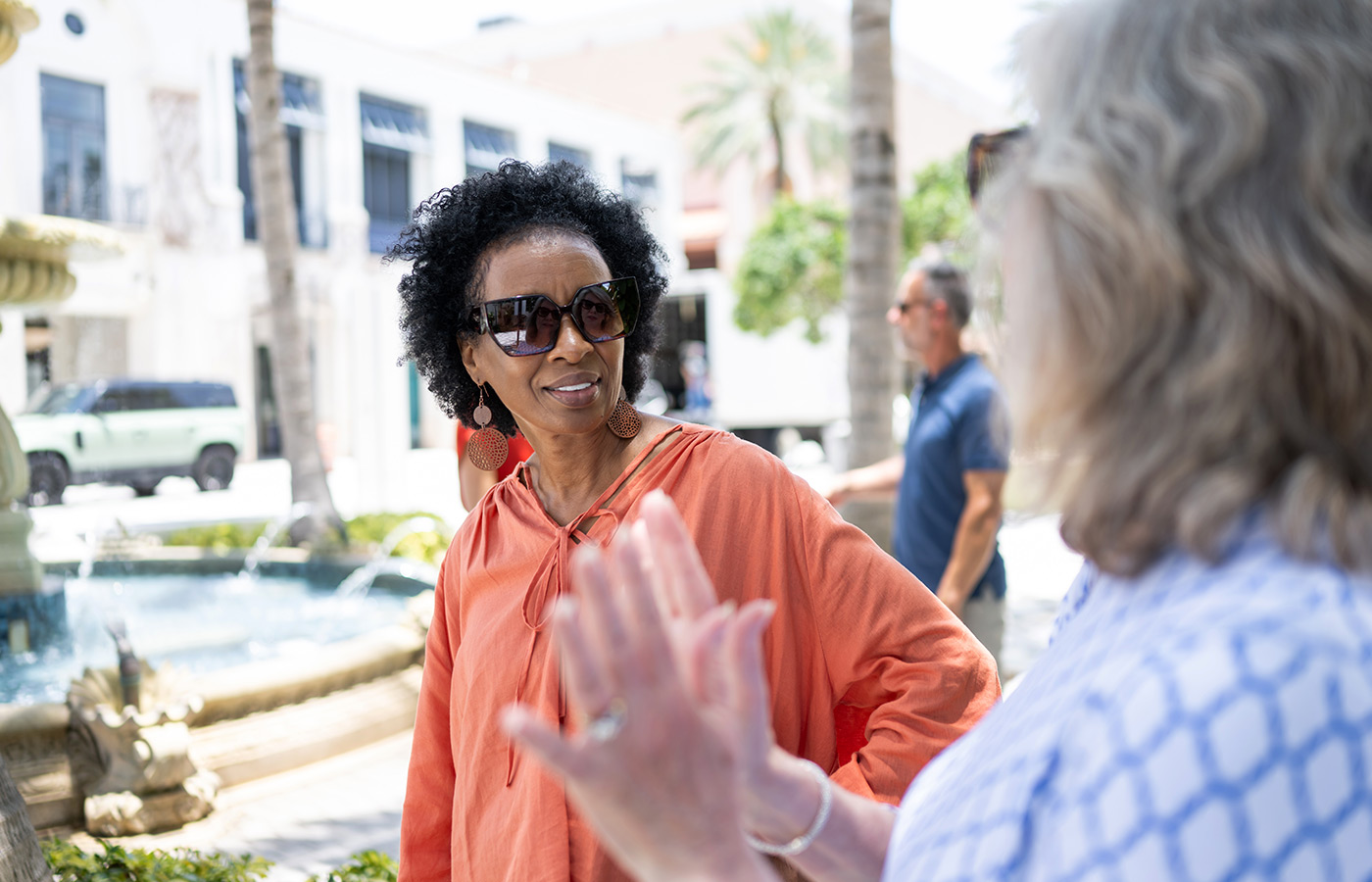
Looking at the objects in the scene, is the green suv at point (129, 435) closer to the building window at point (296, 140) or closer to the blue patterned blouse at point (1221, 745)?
the building window at point (296, 140)

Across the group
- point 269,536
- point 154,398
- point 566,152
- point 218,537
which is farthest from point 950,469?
point 566,152

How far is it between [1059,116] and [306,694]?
5.43m

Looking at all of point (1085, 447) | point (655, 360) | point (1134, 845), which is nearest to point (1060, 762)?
point (1134, 845)

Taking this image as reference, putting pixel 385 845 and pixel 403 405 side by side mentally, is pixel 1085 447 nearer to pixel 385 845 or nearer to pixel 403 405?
pixel 385 845

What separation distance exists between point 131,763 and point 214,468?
1739 centimetres

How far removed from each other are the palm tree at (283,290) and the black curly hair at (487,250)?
822 cm

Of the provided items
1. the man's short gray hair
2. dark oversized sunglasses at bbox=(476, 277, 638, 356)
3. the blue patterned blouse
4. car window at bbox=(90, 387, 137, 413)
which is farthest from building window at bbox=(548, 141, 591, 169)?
the blue patterned blouse

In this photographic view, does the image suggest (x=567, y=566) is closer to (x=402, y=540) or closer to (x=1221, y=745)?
(x=1221, y=745)

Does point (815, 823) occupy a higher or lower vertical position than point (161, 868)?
higher

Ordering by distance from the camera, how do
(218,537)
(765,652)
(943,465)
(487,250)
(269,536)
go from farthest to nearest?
(218,537) < (269,536) < (943,465) < (487,250) < (765,652)

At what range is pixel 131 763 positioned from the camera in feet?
16.0

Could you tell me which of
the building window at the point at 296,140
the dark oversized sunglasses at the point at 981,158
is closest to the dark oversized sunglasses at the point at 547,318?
the dark oversized sunglasses at the point at 981,158

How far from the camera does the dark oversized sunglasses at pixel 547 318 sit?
7.27 ft

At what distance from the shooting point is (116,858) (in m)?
3.29
